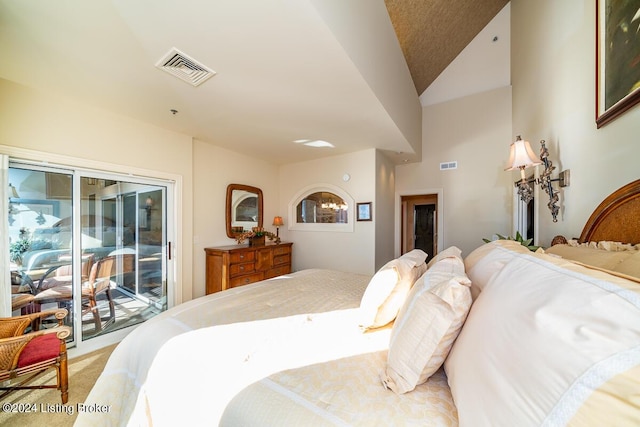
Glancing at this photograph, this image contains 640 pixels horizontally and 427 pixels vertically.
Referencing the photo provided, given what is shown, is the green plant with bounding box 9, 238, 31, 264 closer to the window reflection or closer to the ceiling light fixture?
the ceiling light fixture

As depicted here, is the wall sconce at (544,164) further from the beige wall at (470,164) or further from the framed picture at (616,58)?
the beige wall at (470,164)

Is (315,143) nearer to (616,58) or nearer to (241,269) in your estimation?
(241,269)

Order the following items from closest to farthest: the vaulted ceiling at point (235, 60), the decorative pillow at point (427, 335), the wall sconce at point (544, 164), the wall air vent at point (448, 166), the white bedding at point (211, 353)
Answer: the decorative pillow at point (427, 335), the white bedding at point (211, 353), the vaulted ceiling at point (235, 60), the wall sconce at point (544, 164), the wall air vent at point (448, 166)

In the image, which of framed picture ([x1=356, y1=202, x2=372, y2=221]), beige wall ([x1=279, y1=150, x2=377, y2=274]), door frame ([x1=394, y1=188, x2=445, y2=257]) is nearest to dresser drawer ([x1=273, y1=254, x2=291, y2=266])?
beige wall ([x1=279, y1=150, x2=377, y2=274])

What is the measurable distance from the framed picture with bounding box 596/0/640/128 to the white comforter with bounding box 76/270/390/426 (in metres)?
1.81

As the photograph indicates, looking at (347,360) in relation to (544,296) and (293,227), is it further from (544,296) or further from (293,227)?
(293,227)

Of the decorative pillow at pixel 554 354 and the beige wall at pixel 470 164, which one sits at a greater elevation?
the beige wall at pixel 470 164

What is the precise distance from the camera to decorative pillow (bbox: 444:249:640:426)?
41 cm

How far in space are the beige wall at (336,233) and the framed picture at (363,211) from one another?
0.07 metres

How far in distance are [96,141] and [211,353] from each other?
281 centimetres

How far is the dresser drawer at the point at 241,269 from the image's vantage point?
11.2ft

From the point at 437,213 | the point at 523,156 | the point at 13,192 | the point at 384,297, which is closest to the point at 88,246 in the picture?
the point at 13,192

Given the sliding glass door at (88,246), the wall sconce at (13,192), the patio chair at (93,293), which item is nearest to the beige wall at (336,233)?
the sliding glass door at (88,246)

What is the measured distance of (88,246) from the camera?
2.57 metres
